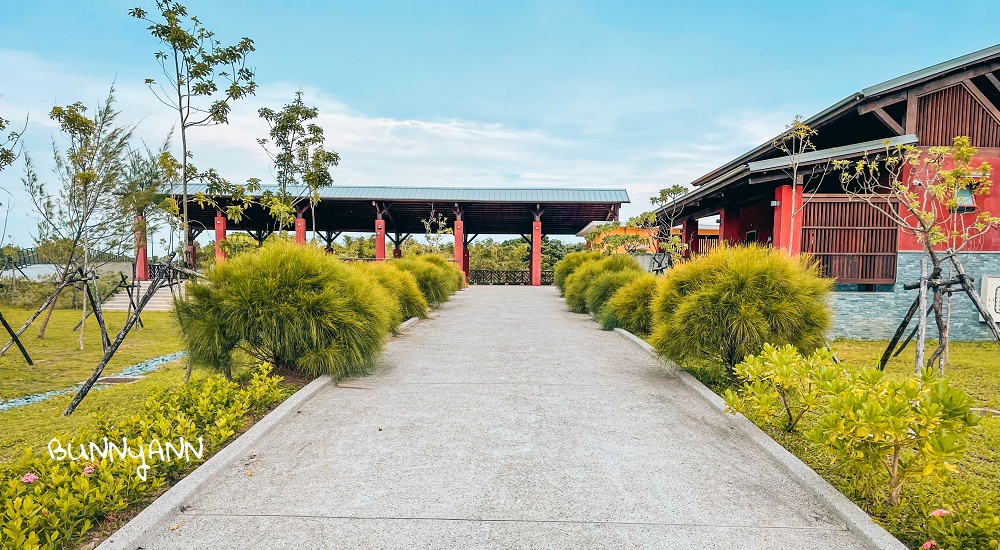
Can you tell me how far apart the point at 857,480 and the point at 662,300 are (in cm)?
318

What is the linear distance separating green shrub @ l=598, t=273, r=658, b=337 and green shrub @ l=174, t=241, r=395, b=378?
4.89 m

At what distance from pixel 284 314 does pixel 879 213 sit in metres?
10.5

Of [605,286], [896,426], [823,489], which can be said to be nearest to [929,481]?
[823,489]

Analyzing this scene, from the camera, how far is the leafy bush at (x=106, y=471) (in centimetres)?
235

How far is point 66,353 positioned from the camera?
27.5 ft

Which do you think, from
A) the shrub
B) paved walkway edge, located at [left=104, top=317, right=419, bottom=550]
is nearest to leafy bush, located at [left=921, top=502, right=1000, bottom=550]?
the shrub

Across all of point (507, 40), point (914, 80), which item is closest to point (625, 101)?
point (507, 40)

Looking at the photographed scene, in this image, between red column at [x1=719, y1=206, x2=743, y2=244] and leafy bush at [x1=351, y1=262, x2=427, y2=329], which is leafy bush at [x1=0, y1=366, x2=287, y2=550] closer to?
leafy bush at [x1=351, y1=262, x2=427, y2=329]

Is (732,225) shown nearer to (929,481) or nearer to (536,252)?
(536,252)

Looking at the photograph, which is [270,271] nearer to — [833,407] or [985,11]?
[833,407]

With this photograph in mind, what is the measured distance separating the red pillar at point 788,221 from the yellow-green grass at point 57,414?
9.83 metres

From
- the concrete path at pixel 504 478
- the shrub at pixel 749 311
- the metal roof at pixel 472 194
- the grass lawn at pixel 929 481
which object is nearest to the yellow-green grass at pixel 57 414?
the concrete path at pixel 504 478

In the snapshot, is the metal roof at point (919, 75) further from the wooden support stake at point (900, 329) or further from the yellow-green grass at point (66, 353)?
the yellow-green grass at point (66, 353)

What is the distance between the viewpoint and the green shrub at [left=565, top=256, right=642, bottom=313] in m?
12.7
